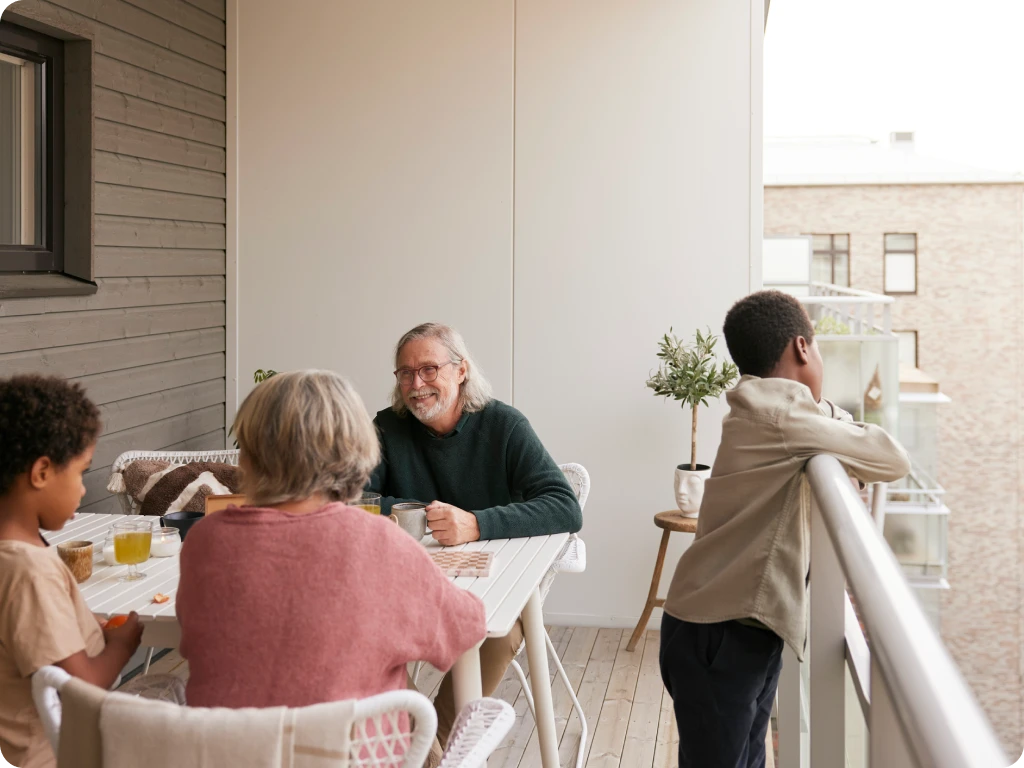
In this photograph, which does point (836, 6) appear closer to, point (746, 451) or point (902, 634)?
point (746, 451)

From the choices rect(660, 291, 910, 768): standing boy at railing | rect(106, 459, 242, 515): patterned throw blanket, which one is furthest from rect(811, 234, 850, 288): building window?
rect(660, 291, 910, 768): standing boy at railing

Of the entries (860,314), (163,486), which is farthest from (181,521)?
(860,314)

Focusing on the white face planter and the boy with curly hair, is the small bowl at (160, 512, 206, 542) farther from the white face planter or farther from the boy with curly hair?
the white face planter

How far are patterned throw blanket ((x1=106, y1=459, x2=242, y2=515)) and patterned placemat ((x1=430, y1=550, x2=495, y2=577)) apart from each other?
4.48 ft

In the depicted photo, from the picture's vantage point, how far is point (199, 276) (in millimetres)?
4227

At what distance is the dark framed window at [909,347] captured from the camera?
22047 millimetres

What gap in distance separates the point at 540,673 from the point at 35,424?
4.35 ft

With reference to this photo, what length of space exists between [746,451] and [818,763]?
1.81 ft

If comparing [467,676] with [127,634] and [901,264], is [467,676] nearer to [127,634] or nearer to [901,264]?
[127,634]

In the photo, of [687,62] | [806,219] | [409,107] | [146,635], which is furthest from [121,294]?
[806,219]

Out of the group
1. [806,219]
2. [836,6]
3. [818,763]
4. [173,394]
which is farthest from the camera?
[806,219]

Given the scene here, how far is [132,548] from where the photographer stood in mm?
2039

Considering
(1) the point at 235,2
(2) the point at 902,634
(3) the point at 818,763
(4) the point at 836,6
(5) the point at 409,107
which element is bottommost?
(3) the point at 818,763

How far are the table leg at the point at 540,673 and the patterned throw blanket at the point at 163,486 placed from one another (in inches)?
53.9
